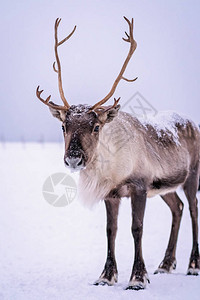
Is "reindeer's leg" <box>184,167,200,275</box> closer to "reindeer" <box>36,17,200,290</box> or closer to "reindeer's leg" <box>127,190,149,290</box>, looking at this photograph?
"reindeer" <box>36,17,200,290</box>

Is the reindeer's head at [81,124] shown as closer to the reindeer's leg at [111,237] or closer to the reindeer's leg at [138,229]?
the reindeer's leg at [138,229]

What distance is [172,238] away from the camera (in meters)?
6.57

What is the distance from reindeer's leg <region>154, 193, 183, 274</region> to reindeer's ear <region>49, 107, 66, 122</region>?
259cm

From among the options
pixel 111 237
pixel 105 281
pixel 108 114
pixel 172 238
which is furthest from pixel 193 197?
pixel 108 114

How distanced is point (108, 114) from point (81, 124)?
44 cm

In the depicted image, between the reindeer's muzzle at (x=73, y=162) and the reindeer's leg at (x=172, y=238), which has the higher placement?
the reindeer's muzzle at (x=73, y=162)

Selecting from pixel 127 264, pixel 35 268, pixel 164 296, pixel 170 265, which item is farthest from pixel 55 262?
pixel 164 296

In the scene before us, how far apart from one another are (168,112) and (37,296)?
3.85 metres

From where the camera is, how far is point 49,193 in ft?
48.8

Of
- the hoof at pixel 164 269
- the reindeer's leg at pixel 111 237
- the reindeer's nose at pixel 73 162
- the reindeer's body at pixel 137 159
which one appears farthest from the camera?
the hoof at pixel 164 269

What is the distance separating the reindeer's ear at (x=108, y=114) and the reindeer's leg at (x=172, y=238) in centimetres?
235

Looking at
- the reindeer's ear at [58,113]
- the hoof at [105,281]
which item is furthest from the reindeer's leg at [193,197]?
the reindeer's ear at [58,113]

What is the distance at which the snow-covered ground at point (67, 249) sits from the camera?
15.7 ft

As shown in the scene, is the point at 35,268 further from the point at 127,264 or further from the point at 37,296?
the point at 37,296
